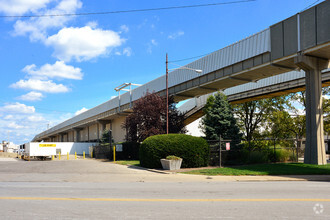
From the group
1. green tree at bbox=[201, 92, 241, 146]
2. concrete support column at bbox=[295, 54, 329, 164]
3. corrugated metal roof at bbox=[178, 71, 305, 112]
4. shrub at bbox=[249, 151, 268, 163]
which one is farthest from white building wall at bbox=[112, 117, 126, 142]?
concrete support column at bbox=[295, 54, 329, 164]

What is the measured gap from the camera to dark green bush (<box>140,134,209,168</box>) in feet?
68.9

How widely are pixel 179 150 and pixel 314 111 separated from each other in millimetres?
9330

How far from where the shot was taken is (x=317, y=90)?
66.0ft

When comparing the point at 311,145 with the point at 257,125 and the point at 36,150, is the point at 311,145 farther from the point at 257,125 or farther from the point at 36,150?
the point at 36,150

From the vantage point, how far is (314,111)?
19.8m

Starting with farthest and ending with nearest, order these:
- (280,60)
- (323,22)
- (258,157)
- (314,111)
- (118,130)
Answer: (118,130), (258,157), (280,60), (314,111), (323,22)

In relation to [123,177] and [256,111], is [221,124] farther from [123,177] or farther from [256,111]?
[256,111]

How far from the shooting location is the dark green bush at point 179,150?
21.0 metres

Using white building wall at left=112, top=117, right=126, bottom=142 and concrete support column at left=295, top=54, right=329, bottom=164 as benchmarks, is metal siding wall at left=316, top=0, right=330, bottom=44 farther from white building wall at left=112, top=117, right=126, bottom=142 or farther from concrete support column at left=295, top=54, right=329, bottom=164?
white building wall at left=112, top=117, right=126, bottom=142

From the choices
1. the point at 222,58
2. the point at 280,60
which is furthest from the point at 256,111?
the point at 280,60

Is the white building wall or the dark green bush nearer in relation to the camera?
the dark green bush

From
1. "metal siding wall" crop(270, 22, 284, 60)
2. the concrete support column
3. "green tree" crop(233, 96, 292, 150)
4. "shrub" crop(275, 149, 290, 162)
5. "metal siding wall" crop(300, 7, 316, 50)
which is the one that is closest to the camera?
"metal siding wall" crop(300, 7, 316, 50)

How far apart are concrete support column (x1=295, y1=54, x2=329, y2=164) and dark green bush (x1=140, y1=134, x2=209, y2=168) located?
22.7 feet

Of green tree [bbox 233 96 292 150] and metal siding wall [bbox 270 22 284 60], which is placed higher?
metal siding wall [bbox 270 22 284 60]
